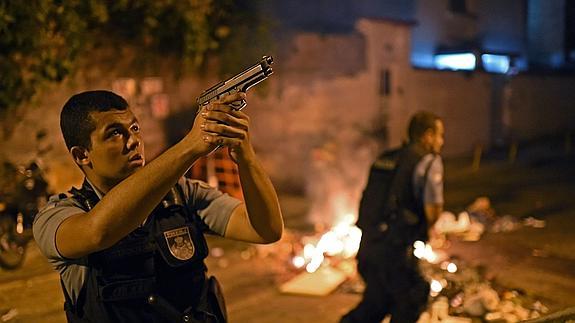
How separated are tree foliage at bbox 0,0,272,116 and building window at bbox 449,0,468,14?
493 inches

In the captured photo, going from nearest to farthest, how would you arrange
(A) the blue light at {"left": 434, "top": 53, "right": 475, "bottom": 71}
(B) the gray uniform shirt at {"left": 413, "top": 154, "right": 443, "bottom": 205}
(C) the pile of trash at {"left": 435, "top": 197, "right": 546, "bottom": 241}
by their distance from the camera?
(B) the gray uniform shirt at {"left": 413, "top": 154, "right": 443, "bottom": 205} < (C) the pile of trash at {"left": 435, "top": 197, "right": 546, "bottom": 241} < (A) the blue light at {"left": 434, "top": 53, "right": 475, "bottom": 71}

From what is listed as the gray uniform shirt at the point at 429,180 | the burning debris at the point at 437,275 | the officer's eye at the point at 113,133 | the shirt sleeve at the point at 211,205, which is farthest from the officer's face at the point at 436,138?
the officer's eye at the point at 113,133

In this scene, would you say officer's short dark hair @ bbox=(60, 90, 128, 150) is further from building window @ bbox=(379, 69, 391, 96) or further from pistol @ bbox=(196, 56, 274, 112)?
building window @ bbox=(379, 69, 391, 96)

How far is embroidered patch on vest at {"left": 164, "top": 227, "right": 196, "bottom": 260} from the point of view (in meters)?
2.02

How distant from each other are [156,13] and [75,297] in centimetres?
684

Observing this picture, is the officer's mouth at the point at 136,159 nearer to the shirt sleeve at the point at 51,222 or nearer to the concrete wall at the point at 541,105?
the shirt sleeve at the point at 51,222

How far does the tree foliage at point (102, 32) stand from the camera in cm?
719

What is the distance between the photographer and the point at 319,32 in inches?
411

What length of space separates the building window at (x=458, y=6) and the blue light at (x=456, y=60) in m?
1.60

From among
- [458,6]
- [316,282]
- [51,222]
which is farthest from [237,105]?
[458,6]

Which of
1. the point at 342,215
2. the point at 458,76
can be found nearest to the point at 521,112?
the point at 458,76

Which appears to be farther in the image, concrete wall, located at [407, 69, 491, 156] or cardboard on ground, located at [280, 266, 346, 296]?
concrete wall, located at [407, 69, 491, 156]

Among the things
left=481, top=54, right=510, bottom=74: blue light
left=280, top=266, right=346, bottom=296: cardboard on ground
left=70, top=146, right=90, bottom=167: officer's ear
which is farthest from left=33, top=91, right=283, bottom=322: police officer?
left=481, top=54, right=510, bottom=74: blue light

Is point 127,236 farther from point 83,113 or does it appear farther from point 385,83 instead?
point 385,83
